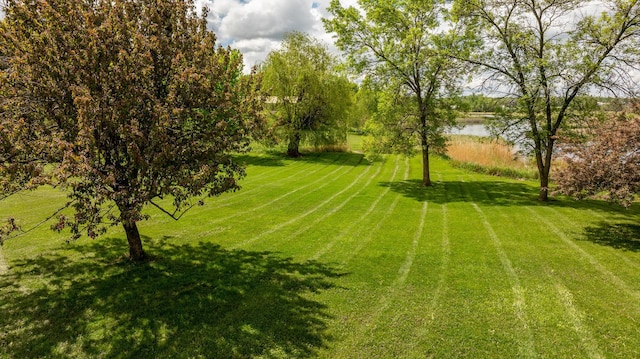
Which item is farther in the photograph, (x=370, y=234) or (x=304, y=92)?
(x=304, y=92)

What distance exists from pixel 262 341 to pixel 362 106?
65.4 m

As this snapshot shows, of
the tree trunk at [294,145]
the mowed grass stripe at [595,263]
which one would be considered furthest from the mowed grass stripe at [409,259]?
the tree trunk at [294,145]

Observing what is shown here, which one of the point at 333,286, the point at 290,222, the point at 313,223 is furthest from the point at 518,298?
the point at 290,222

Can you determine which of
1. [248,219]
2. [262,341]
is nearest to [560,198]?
[248,219]

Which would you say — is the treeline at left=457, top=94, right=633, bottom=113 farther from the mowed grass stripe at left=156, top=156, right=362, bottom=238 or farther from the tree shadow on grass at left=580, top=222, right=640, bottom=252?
the mowed grass stripe at left=156, top=156, right=362, bottom=238

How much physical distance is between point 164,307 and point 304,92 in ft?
97.8

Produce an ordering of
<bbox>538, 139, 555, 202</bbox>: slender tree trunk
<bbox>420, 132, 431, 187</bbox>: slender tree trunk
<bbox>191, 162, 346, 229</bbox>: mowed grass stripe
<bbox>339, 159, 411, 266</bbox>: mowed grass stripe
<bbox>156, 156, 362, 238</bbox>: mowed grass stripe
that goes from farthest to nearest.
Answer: <bbox>420, 132, 431, 187</bbox>: slender tree trunk, <bbox>538, 139, 555, 202</bbox>: slender tree trunk, <bbox>191, 162, 346, 229</bbox>: mowed grass stripe, <bbox>156, 156, 362, 238</bbox>: mowed grass stripe, <bbox>339, 159, 411, 266</bbox>: mowed grass stripe

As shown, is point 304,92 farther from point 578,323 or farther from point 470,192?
point 578,323

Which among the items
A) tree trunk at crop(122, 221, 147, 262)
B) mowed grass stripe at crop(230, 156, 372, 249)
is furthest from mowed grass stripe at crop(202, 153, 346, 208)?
tree trunk at crop(122, 221, 147, 262)

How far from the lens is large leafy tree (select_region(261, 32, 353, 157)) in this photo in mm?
34500

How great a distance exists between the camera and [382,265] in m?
9.77

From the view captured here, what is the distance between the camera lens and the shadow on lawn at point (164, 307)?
6211 millimetres

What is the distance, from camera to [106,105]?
22.9ft

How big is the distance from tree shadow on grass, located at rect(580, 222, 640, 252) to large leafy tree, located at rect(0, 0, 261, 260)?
12.0m
